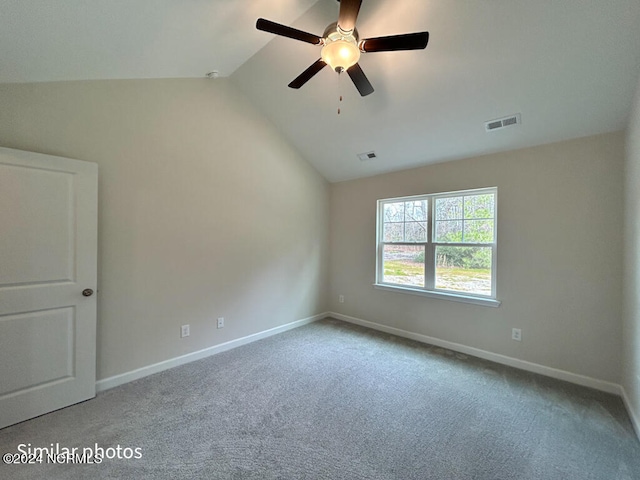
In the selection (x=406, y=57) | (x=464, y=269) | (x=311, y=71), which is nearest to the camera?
(x=311, y=71)

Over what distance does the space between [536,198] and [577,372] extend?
1717 millimetres

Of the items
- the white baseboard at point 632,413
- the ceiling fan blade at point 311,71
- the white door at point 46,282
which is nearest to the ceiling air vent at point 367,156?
the ceiling fan blade at point 311,71

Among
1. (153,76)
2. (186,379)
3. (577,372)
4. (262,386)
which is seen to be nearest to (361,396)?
(262,386)

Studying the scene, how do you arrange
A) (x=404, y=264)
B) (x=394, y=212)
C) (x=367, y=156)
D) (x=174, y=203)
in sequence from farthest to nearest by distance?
(x=394, y=212)
(x=404, y=264)
(x=367, y=156)
(x=174, y=203)

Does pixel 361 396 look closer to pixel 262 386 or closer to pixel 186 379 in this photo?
pixel 262 386

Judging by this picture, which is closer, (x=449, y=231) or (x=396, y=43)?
(x=396, y=43)

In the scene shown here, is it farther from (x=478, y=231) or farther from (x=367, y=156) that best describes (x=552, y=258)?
(x=367, y=156)

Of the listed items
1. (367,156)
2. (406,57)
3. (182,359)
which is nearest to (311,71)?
(406,57)

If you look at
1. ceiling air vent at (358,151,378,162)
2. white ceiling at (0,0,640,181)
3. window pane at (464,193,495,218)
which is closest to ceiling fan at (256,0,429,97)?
white ceiling at (0,0,640,181)

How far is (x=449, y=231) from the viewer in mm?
3463

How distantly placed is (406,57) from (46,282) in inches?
136

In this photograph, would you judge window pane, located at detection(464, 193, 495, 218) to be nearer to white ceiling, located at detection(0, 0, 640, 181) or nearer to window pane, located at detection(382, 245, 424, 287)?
white ceiling, located at detection(0, 0, 640, 181)

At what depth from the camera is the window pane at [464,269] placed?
3168 millimetres

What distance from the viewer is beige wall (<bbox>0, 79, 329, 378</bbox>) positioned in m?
2.27
